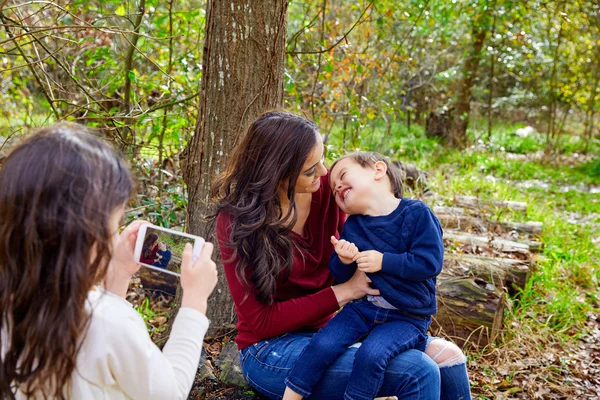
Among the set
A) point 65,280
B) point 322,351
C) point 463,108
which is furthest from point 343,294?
point 463,108

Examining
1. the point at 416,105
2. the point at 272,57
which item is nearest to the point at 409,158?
the point at 416,105

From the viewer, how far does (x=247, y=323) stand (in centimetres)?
242

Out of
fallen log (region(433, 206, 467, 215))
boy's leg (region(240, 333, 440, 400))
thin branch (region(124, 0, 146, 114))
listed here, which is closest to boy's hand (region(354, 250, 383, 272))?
boy's leg (region(240, 333, 440, 400))

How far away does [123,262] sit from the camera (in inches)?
68.0

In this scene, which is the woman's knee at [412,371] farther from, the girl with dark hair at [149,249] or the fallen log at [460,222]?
the fallen log at [460,222]

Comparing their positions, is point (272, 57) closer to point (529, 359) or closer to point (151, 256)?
point (151, 256)

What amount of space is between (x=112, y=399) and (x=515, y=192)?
6.04 meters

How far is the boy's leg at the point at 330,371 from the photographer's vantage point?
85.5 inches

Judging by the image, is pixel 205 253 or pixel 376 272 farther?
pixel 376 272

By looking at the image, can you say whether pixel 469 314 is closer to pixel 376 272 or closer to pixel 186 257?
pixel 376 272

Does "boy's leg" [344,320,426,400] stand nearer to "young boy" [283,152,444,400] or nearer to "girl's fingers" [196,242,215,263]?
"young boy" [283,152,444,400]

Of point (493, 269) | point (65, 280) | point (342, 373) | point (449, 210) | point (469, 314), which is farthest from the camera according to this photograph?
point (449, 210)

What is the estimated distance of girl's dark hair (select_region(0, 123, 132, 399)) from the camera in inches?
53.7

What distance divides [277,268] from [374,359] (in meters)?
0.52
